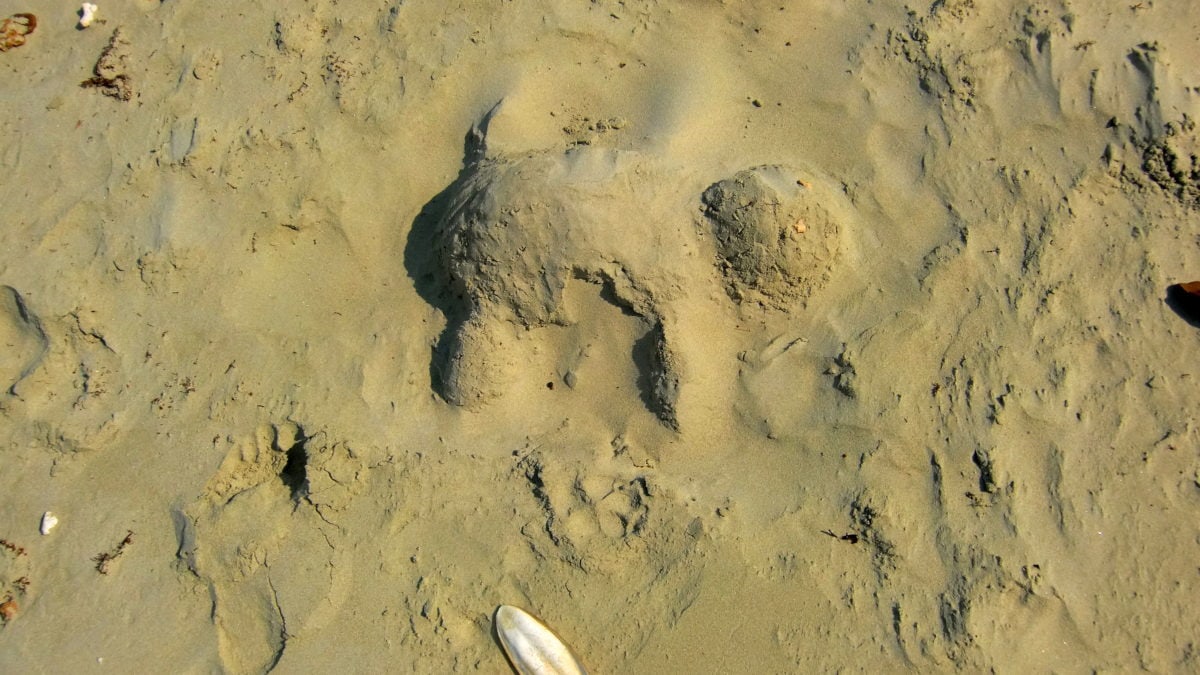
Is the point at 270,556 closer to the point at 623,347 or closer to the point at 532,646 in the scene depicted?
the point at 532,646

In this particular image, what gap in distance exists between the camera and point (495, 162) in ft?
10.8

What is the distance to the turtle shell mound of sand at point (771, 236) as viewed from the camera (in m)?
2.99

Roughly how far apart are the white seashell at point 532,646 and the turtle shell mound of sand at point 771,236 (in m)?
1.63

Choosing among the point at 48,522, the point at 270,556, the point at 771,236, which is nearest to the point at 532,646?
the point at 270,556

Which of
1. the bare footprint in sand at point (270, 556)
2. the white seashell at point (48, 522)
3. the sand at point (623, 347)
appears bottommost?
the white seashell at point (48, 522)

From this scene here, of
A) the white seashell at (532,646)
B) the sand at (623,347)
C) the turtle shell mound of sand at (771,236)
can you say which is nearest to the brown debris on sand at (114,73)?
the sand at (623,347)

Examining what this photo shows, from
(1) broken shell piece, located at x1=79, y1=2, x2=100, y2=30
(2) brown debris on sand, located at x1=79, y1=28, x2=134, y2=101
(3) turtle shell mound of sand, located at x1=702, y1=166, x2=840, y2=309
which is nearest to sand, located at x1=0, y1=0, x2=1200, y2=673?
(3) turtle shell mound of sand, located at x1=702, y1=166, x2=840, y2=309

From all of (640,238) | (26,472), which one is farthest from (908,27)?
(26,472)

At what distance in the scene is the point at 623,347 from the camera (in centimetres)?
319

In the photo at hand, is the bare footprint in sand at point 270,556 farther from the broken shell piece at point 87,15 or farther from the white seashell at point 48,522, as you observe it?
the broken shell piece at point 87,15

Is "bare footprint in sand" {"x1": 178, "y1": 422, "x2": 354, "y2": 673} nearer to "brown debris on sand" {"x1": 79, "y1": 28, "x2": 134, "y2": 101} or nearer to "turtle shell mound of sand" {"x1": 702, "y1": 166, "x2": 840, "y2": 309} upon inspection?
"turtle shell mound of sand" {"x1": 702, "y1": 166, "x2": 840, "y2": 309}

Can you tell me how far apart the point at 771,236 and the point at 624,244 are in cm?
61

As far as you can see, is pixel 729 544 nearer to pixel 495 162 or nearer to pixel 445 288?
pixel 445 288

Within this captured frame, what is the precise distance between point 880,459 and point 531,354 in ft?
5.13
